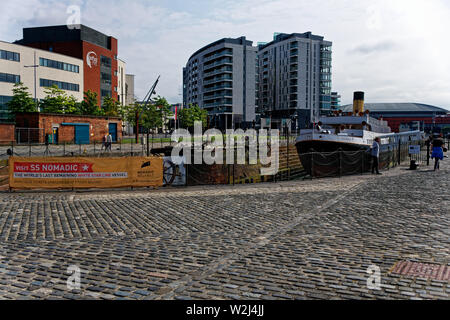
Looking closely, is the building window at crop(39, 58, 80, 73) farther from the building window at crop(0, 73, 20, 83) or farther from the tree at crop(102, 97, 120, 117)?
the tree at crop(102, 97, 120, 117)

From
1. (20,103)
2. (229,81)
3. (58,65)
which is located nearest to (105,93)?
(58,65)

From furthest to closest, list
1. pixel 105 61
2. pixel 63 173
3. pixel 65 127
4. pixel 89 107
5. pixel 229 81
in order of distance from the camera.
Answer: pixel 229 81, pixel 105 61, pixel 89 107, pixel 65 127, pixel 63 173

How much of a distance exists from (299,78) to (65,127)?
3124 inches

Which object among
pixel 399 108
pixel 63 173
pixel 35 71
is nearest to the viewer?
pixel 63 173

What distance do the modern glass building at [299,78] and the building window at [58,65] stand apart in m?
55.5

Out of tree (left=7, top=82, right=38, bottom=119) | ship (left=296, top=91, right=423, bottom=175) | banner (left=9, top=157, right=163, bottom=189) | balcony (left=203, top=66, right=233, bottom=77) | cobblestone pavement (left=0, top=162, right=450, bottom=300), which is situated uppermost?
balcony (left=203, top=66, right=233, bottom=77)

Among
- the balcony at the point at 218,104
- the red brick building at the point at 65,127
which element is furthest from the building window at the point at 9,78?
the balcony at the point at 218,104

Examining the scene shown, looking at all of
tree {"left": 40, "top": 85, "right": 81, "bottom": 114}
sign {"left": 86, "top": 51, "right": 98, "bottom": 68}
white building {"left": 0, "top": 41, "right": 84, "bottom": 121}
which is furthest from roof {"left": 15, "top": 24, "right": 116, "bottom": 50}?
tree {"left": 40, "top": 85, "right": 81, "bottom": 114}

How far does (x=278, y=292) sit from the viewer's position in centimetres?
522

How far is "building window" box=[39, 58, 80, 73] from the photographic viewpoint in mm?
66438

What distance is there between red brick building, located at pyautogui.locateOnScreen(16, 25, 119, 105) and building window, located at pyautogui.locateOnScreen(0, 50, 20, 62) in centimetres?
1714

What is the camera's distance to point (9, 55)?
60.1 m

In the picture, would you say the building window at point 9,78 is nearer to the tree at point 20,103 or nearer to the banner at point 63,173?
the tree at point 20,103

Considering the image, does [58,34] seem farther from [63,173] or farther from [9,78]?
[63,173]
